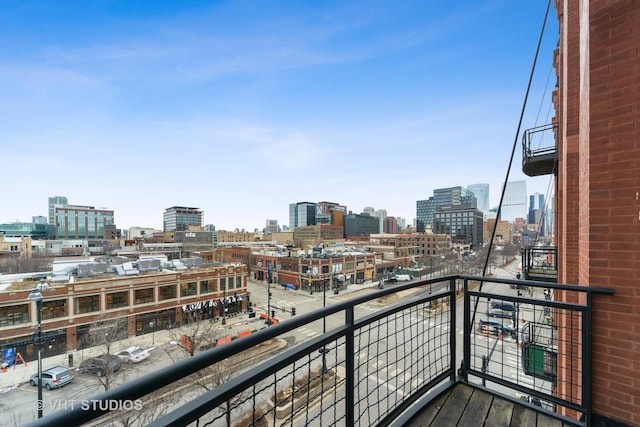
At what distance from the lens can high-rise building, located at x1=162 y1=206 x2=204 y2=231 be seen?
106 m

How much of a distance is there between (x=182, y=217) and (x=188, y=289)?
311 ft

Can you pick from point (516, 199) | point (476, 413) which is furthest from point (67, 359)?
point (516, 199)

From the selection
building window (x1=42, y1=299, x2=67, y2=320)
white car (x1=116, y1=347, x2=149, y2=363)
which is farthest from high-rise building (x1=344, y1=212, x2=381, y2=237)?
white car (x1=116, y1=347, x2=149, y2=363)

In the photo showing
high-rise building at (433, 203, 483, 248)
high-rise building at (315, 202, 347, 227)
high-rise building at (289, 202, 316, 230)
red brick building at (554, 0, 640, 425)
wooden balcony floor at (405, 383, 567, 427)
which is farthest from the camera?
high-rise building at (289, 202, 316, 230)

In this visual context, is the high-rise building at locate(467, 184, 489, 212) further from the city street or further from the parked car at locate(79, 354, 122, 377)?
the parked car at locate(79, 354, 122, 377)

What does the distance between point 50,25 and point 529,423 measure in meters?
15.7

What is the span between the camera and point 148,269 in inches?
914

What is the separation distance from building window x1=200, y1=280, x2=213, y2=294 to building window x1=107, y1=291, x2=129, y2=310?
5410mm

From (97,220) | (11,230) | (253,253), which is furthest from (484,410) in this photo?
(11,230)

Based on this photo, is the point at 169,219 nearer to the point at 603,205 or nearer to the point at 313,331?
the point at 313,331

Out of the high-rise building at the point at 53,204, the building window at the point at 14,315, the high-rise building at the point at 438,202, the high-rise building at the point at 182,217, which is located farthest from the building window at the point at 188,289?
the high-rise building at the point at 53,204

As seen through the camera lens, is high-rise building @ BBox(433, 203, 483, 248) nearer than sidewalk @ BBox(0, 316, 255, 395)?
No

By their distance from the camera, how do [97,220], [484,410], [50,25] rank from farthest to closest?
[97,220]
[50,25]
[484,410]

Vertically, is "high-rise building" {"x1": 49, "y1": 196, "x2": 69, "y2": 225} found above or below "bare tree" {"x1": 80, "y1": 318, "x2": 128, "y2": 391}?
above
